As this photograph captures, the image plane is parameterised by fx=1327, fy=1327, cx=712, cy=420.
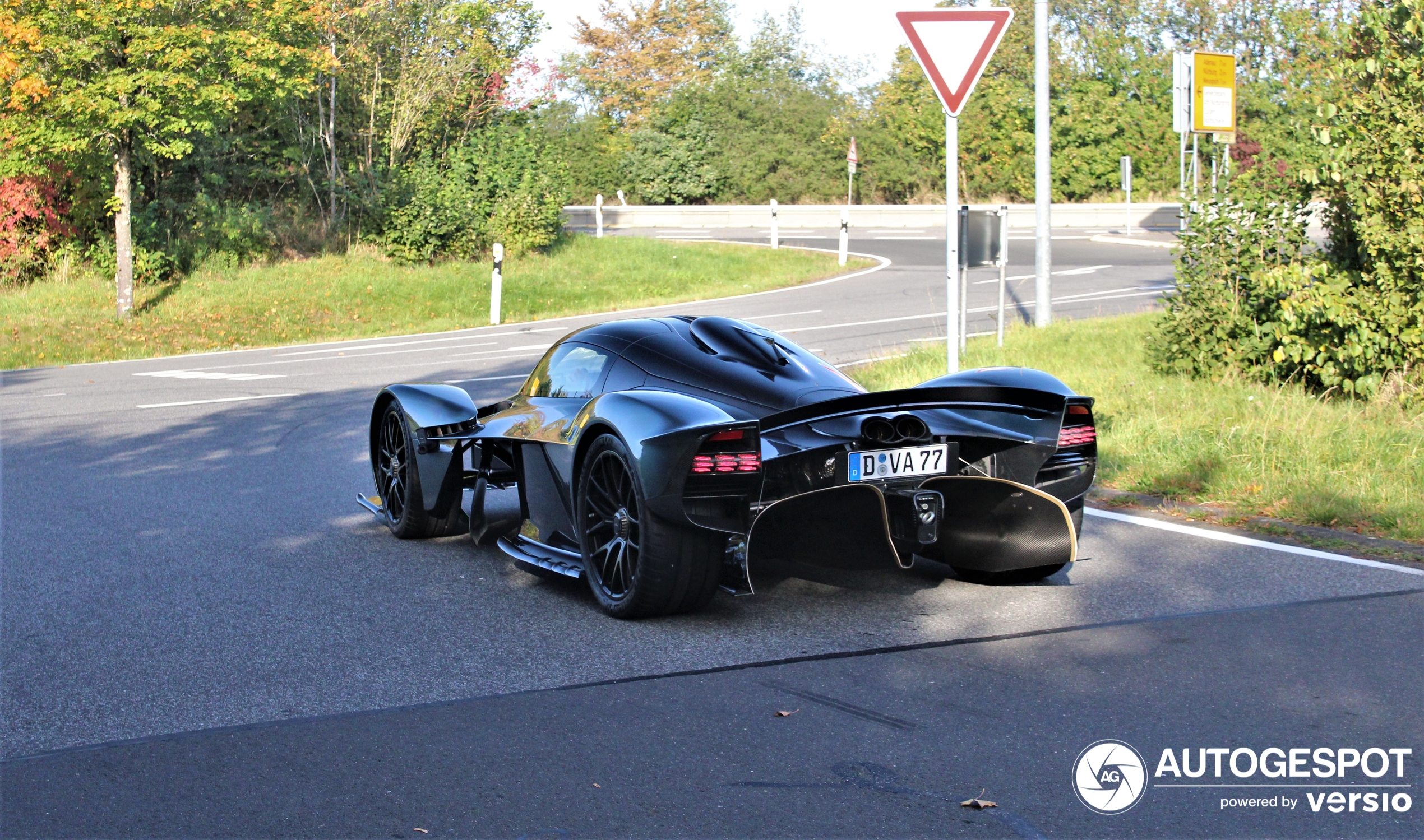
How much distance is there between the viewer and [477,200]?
2780 centimetres

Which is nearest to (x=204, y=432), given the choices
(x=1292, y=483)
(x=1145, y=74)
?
(x=1292, y=483)

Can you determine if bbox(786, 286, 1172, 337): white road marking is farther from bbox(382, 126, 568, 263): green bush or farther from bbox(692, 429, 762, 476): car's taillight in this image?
bbox(692, 429, 762, 476): car's taillight

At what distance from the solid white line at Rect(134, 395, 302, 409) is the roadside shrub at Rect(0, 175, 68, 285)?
40.5ft

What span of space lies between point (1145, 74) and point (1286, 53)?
30.7 ft

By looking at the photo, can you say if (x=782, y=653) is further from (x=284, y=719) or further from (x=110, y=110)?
(x=110, y=110)

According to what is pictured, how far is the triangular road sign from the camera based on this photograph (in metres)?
8.48

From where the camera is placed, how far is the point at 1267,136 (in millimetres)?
11023

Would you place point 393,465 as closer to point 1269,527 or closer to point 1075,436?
point 1075,436

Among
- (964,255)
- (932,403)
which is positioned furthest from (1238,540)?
(964,255)

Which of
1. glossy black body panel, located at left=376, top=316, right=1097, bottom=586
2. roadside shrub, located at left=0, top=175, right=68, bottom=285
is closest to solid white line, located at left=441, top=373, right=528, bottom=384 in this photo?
glossy black body panel, located at left=376, top=316, right=1097, bottom=586

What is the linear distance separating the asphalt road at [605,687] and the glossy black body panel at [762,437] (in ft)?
1.30

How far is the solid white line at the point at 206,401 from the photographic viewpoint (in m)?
13.0

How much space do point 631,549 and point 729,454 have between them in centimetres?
65

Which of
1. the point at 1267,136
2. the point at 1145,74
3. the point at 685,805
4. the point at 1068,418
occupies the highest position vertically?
the point at 1145,74
